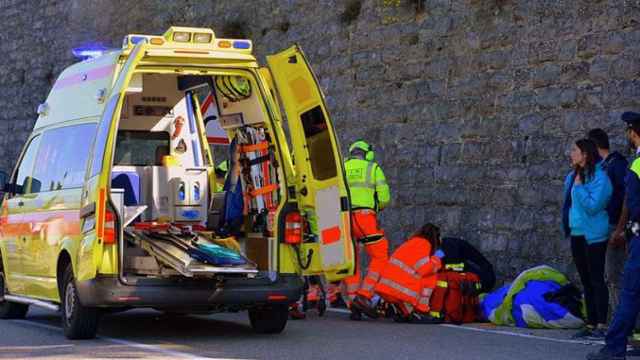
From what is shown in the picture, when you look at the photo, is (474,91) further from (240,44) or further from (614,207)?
(240,44)

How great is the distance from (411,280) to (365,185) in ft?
3.82

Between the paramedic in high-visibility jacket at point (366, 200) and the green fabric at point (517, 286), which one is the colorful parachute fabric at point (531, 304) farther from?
the paramedic in high-visibility jacket at point (366, 200)

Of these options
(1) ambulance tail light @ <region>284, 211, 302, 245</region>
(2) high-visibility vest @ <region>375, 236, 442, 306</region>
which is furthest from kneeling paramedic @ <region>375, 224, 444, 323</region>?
(1) ambulance tail light @ <region>284, 211, 302, 245</region>

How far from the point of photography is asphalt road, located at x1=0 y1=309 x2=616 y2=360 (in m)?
9.03

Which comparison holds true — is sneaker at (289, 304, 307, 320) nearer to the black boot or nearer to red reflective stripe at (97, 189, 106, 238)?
the black boot

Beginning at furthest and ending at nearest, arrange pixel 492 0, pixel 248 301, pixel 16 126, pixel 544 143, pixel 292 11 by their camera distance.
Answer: pixel 16 126 → pixel 292 11 → pixel 492 0 → pixel 544 143 → pixel 248 301

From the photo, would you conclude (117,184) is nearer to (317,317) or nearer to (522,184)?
(317,317)

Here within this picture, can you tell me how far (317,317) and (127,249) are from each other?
2.84 metres

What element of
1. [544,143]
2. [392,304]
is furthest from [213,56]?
[544,143]

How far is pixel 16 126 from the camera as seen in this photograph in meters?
25.0

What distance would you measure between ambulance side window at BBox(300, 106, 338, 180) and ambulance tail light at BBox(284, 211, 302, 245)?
37 cm

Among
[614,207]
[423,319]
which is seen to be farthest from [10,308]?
[614,207]

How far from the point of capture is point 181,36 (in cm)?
1006

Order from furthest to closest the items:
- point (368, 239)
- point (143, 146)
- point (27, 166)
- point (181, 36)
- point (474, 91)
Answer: point (474, 91) < point (368, 239) < point (143, 146) < point (27, 166) < point (181, 36)
